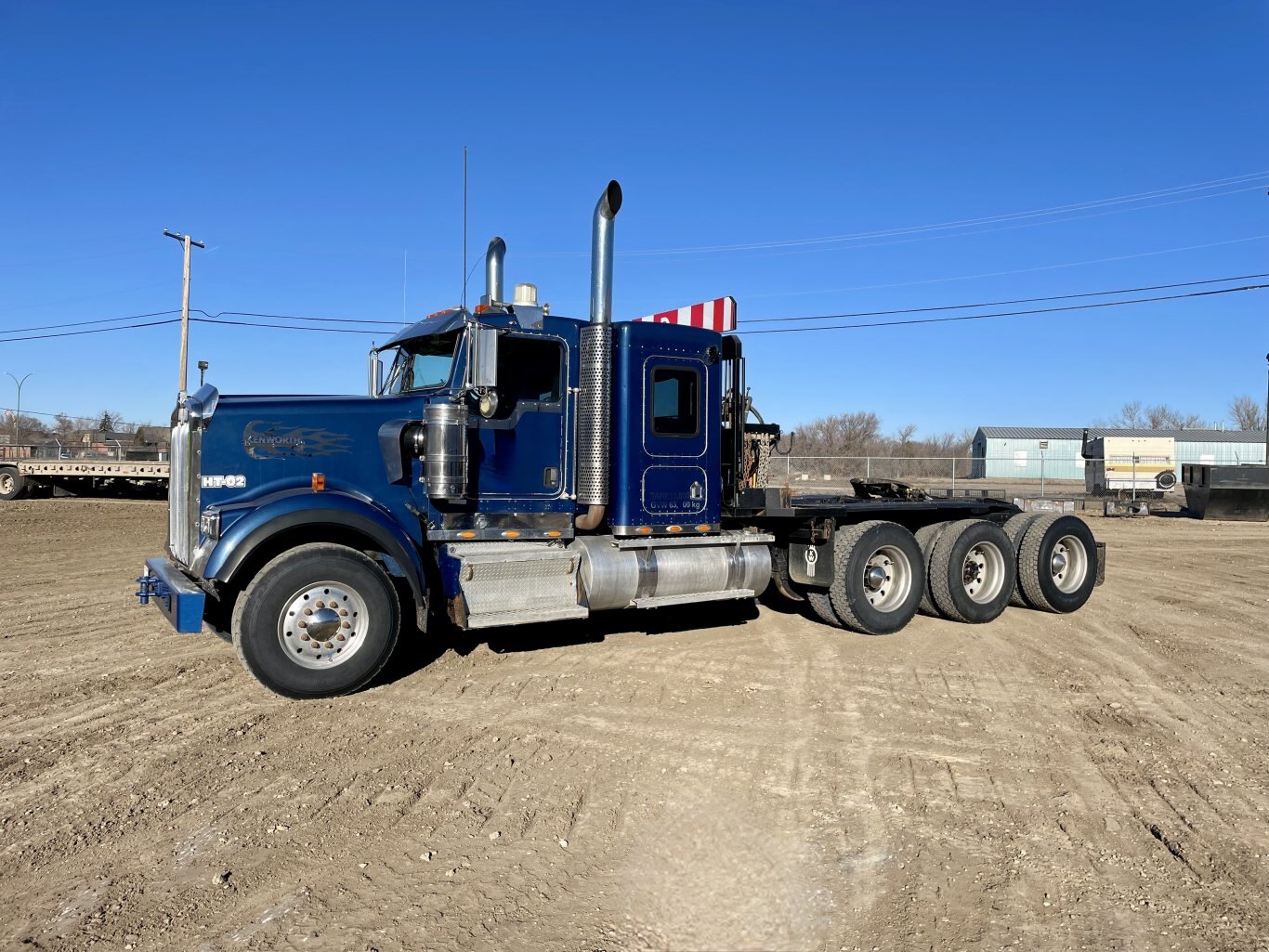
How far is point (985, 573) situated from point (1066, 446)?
62.4 meters

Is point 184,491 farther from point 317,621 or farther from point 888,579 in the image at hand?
point 888,579

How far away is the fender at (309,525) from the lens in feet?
18.4

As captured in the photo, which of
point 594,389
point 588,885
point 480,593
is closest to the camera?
point 588,885

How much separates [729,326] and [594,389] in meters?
1.73

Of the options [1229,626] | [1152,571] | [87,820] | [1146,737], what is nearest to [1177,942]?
[1146,737]

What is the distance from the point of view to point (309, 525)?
19.4 ft

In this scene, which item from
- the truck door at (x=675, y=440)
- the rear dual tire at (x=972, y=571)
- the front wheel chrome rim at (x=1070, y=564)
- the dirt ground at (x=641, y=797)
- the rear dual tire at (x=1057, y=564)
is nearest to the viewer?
the dirt ground at (x=641, y=797)

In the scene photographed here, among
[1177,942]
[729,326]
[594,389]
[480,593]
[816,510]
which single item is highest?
[729,326]

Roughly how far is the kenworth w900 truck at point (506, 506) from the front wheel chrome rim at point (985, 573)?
270 millimetres

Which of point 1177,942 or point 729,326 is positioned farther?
point 729,326

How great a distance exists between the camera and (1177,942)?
9.99 feet

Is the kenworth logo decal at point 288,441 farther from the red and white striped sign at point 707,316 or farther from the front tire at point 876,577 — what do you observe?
the front tire at point 876,577

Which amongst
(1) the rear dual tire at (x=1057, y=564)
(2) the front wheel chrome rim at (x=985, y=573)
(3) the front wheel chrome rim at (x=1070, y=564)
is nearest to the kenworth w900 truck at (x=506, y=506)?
(2) the front wheel chrome rim at (x=985, y=573)

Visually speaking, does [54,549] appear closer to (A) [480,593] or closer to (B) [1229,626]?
(A) [480,593]
